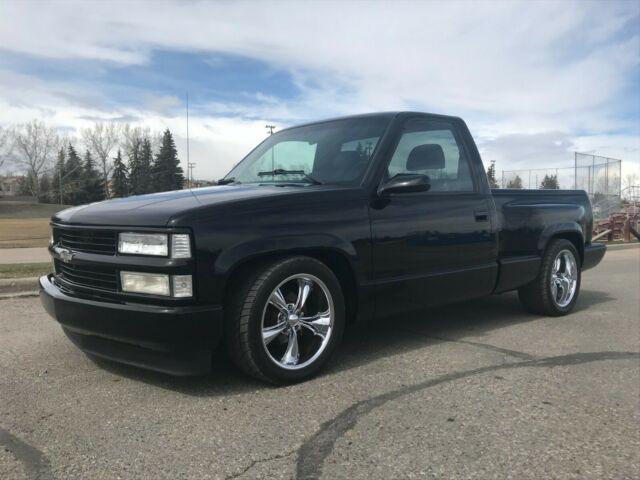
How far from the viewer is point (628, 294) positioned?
7.53m

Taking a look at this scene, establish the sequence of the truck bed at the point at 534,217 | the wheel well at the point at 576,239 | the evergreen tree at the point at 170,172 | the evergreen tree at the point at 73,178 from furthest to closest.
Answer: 1. the evergreen tree at the point at 73,178
2. the evergreen tree at the point at 170,172
3. the wheel well at the point at 576,239
4. the truck bed at the point at 534,217

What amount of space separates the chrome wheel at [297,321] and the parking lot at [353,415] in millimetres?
206

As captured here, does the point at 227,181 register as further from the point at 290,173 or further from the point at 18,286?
the point at 18,286

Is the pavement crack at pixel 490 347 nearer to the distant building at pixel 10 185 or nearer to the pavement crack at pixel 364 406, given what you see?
the pavement crack at pixel 364 406

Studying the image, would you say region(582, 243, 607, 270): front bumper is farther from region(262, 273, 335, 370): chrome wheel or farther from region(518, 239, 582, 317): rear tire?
region(262, 273, 335, 370): chrome wheel

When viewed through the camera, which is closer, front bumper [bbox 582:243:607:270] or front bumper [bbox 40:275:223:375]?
front bumper [bbox 40:275:223:375]

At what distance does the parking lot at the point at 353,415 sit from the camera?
→ 2.57 metres

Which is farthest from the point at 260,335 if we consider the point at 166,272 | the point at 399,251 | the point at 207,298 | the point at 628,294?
the point at 628,294

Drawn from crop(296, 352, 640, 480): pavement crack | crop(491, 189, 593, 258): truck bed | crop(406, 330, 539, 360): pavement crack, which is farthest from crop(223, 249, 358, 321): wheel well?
crop(491, 189, 593, 258): truck bed

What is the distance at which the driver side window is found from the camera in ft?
14.2

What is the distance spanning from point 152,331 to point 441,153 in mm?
2784

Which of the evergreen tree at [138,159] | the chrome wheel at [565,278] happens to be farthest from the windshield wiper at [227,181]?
the evergreen tree at [138,159]

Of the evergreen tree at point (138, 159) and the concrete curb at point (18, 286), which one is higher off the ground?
the evergreen tree at point (138, 159)

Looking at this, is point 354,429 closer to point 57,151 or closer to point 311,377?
point 311,377
